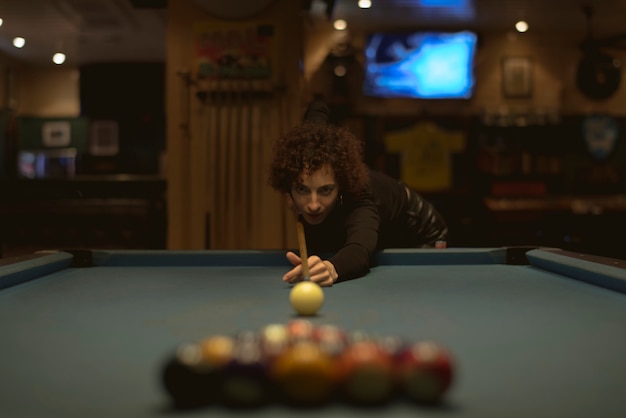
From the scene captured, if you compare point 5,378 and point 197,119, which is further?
point 197,119

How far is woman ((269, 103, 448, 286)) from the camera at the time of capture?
7.46 feet

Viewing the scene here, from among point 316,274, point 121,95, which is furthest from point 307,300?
point 121,95

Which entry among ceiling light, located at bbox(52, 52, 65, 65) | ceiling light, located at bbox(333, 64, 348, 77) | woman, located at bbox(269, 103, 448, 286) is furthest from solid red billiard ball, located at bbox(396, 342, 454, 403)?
ceiling light, located at bbox(52, 52, 65, 65)

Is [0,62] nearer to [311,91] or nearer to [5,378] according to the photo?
[311,91]

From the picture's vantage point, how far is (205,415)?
82cm

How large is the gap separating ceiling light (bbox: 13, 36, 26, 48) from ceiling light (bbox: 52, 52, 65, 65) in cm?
54

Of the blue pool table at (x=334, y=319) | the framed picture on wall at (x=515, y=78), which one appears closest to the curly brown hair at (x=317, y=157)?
the blue pool table at (x=334, y=319)

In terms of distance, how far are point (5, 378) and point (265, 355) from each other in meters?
0.47

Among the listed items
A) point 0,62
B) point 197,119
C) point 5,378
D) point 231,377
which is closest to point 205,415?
point 231,377

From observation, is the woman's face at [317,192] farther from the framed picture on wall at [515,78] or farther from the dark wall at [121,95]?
the dark wall at [121,95]

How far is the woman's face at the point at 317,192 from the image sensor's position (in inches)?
93.0

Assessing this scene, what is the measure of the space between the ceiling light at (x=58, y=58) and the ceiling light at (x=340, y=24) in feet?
14.1

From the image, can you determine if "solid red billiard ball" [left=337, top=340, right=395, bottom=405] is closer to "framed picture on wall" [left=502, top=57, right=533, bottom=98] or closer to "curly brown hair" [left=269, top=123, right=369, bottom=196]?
"curly brown hair" [left=269, top=123, right=369, bottom=196]

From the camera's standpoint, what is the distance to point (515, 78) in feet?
23.8
